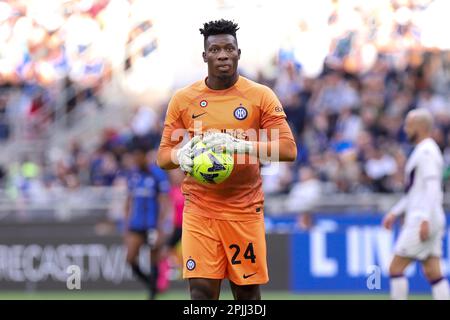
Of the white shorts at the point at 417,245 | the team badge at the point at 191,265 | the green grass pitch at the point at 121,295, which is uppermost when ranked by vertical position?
the team badge at the point at 191,265

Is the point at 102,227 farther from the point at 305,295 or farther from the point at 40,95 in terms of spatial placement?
the point at 40,95

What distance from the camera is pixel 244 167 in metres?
8.28

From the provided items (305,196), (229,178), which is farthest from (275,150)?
(305,196)

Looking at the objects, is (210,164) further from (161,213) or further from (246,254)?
(161,213)

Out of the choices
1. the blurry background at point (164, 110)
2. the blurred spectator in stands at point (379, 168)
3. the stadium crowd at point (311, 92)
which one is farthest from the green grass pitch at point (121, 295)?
the blurred spectator in stands at point (379, 168)

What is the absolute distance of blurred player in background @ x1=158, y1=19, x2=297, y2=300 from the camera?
26.9ft

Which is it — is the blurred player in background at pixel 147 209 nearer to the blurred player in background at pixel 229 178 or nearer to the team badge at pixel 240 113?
the blurred player in background at pixel 229 178

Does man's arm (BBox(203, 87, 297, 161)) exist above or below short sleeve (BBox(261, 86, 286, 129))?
below

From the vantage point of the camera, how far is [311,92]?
856 inches

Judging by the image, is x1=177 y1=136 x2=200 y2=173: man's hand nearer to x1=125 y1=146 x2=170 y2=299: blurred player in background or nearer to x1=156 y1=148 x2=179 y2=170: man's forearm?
x1=156 y1=148 x2=179 y2=170: man's forearm

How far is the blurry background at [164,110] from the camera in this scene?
1711 centimetres

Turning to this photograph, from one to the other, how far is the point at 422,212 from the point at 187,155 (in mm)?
4158

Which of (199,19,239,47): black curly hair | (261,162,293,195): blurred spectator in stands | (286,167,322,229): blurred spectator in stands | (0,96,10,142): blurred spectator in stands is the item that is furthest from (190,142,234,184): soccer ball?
(0,96,10,142): blurred spectator in stands

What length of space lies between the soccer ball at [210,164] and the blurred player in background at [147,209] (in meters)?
7.14
